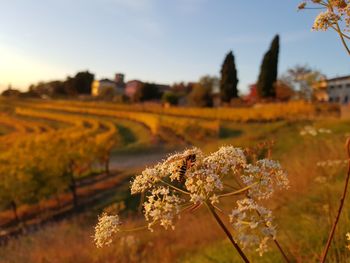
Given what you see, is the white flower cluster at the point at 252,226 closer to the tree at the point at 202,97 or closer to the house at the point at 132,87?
the tree at the point at 202,97

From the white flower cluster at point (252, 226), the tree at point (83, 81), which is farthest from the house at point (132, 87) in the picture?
the white flower cluster at point (252, 226)

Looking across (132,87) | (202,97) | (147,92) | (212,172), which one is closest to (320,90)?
(202,97)

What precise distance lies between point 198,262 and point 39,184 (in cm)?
2307

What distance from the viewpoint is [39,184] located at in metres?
26.8

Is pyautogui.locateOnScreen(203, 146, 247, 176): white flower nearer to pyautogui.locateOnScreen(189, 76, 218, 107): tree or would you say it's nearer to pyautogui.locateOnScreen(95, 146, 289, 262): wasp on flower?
pyautogui.locateOnScreen(95, 146, 289, 262): wasp on flower

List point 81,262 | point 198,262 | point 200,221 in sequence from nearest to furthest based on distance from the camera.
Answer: point 198,262 → point 81,262 → point 200,221

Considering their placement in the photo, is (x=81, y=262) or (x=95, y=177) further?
(x=95, y=177)

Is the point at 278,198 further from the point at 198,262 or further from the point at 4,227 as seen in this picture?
the point at 4,227

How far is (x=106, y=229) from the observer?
2.04m

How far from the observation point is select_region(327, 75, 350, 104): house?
6009cm

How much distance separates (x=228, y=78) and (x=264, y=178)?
44.8 meters

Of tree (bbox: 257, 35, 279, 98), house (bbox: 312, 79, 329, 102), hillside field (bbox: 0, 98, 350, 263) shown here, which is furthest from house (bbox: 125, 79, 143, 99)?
house (bbox: 312, 79, 329, 102)

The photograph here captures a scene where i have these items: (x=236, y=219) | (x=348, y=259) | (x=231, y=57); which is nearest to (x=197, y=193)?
(x=236, y=219)

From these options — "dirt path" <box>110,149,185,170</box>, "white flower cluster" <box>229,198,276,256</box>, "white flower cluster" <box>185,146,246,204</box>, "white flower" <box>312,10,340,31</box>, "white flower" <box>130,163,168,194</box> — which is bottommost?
"dirt path" <box>110,149,185,170</box>
